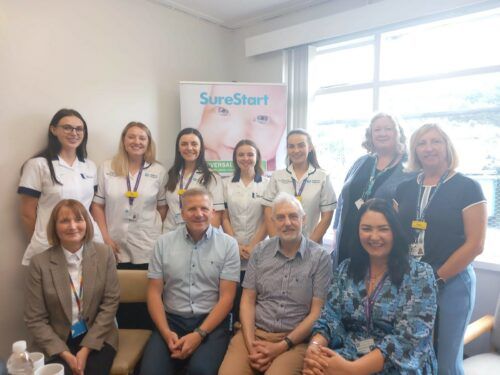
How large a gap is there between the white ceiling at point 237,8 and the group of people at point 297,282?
217 centimetres

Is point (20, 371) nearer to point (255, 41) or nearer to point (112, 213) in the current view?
point (112, 213)

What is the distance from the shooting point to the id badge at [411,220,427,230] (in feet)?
6.79

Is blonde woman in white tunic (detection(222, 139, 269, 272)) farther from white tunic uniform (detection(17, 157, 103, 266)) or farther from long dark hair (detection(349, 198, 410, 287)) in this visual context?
long dark hair (detection(349, 198, 410, 287))

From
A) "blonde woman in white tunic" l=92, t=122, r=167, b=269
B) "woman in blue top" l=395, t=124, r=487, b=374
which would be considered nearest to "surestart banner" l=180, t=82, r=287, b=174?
"blonde woman in white tunic" l=92, t=122, r=167, b=269

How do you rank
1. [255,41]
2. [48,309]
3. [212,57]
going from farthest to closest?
[212,57] < [255,41] < [48,309]

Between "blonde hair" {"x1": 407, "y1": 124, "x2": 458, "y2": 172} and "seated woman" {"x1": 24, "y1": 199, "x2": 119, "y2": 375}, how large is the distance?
193 centimetres

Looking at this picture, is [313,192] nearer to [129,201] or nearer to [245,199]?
[245,199]

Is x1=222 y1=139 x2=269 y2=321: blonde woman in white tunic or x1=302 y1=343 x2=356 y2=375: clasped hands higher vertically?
x1=222 y1=139 x2=269 y2=321: blonde woman in white tunic

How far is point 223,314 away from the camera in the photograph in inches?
88.0

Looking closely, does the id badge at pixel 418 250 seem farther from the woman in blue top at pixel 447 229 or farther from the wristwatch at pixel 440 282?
the wristwatch at pixel 440 282

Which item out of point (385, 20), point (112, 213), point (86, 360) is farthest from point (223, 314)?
point (385, 20)

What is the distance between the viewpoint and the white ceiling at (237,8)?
4.00 m

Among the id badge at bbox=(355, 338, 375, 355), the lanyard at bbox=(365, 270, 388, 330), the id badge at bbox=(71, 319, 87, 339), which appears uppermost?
the lanyard at bbox=(365, 270, 388, 330)

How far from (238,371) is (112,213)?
1.65 meters
